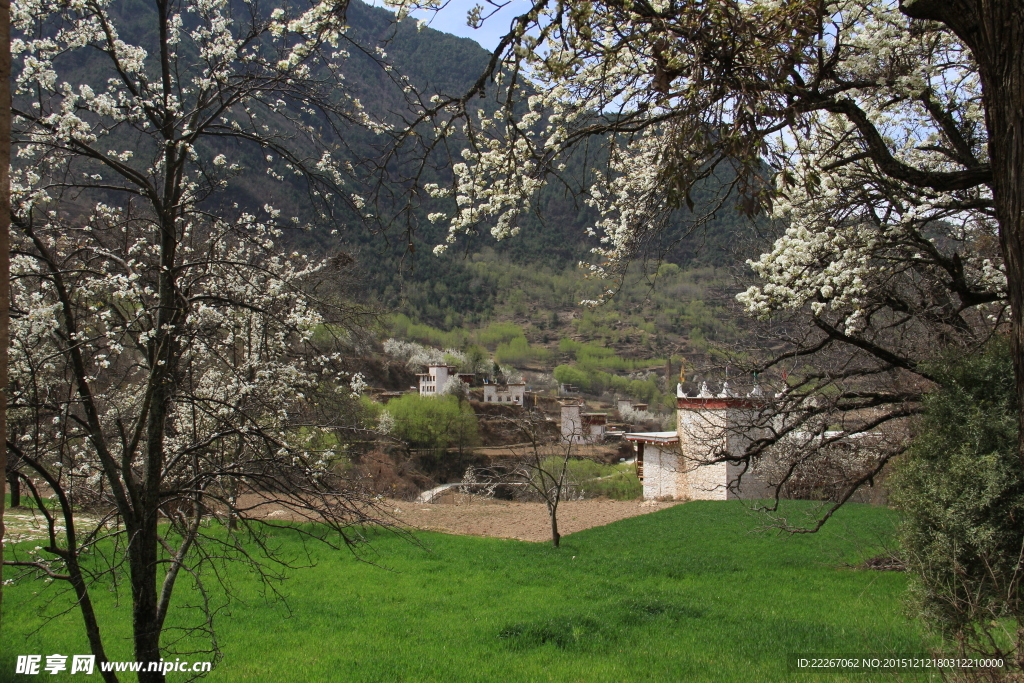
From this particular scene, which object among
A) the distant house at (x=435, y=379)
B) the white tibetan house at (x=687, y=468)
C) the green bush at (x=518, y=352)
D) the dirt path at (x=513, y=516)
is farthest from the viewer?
the green bush at (x=518, y=352)

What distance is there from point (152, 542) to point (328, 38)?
3501 millimetres

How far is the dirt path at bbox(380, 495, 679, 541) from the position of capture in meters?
18.2

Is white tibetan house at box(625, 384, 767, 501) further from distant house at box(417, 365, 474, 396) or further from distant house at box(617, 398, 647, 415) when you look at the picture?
distant house at box(617, 398, 647, 415)

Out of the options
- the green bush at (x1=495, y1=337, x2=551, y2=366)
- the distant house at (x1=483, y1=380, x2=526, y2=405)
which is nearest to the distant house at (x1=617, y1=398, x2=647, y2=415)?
the distant house at (x1=483, y1=380, x2=526, y2=405)

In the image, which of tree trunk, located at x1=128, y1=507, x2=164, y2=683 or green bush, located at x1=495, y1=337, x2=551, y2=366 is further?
green bush, located at x1=495, y1=337, x2=551, y2=366

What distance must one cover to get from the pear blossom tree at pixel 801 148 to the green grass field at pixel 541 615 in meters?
2.39

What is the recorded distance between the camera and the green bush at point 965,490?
5418 millimetres

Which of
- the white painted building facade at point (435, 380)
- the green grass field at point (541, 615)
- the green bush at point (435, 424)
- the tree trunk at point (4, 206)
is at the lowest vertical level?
the green grass field at point (541, 615)

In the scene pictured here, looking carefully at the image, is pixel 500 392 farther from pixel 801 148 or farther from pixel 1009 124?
pixel 1009 124

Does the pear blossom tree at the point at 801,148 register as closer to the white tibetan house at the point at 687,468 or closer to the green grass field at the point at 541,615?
the green grass field at the point at 541,615

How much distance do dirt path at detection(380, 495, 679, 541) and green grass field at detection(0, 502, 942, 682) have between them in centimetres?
308

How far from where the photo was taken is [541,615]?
346 inches

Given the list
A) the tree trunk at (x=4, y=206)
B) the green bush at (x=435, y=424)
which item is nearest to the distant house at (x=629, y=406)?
the green bush at (x=435, y=424)

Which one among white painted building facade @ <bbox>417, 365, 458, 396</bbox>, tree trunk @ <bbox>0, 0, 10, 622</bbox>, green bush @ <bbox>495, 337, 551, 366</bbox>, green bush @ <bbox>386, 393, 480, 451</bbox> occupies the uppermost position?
green bush @ <bbox>495, 337, 551, 366</bbox>
